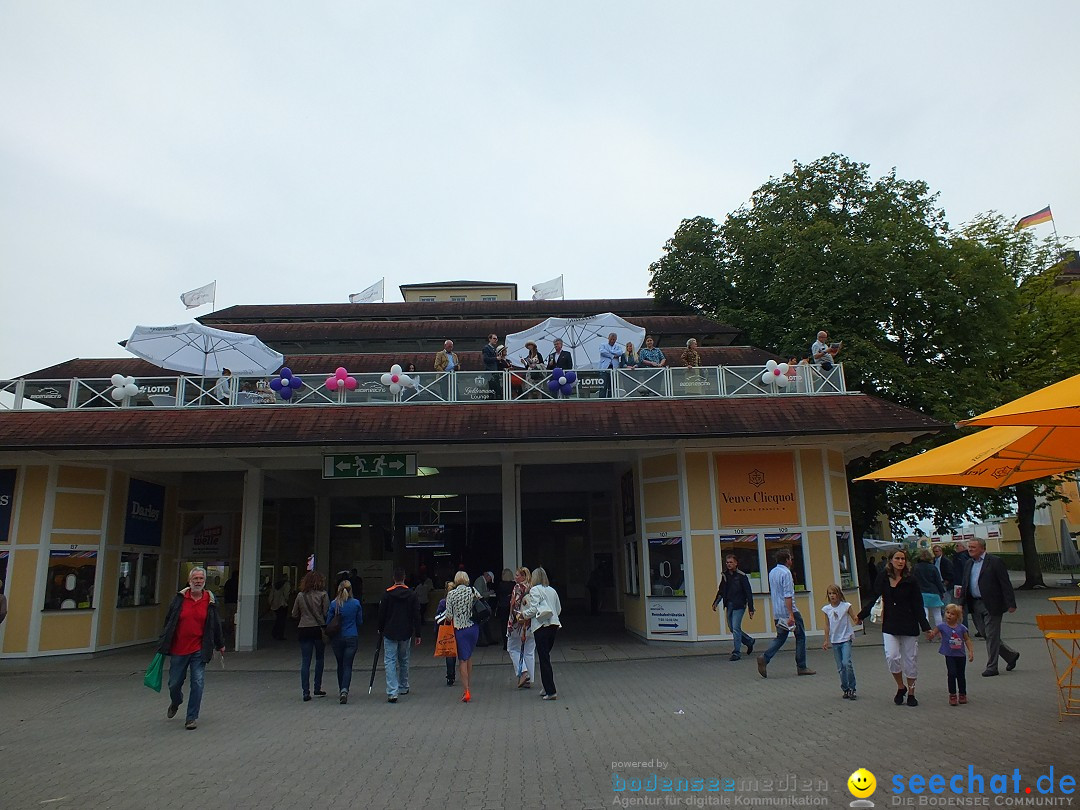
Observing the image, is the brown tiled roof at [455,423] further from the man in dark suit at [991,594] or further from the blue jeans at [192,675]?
the blue jeans at [192,675]

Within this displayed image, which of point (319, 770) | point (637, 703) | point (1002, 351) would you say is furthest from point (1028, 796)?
point (1002, 351)

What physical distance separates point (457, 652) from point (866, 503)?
18762mm

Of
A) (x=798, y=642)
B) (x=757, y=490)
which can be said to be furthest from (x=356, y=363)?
(x=798, y=642)

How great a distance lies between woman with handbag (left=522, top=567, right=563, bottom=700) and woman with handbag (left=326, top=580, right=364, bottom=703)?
8.20 feet

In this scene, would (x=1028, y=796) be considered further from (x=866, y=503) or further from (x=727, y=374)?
(x=866, y=503)

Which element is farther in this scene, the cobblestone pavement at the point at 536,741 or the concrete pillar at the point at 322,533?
the concrete pillar at the point at 322,533

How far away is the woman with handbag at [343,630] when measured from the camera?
34.7ft

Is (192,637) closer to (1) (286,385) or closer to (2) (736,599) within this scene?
(1) (286,385)

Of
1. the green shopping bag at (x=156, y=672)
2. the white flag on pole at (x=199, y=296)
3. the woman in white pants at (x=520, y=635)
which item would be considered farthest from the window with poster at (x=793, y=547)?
the white flag on pole at (x=199, y=296)

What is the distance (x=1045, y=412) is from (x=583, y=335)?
1314 centimetres

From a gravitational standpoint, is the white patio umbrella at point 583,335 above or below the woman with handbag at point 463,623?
above

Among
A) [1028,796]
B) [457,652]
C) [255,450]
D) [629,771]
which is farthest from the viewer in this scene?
[255,450]

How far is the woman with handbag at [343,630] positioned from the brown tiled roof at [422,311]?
20201 millimetres

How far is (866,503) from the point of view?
25.0 m
